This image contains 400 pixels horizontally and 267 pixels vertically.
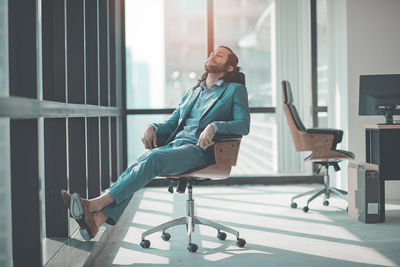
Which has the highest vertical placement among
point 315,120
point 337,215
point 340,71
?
point 340,71

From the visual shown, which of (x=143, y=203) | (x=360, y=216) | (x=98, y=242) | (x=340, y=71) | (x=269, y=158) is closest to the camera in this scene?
(x=98, y=242)

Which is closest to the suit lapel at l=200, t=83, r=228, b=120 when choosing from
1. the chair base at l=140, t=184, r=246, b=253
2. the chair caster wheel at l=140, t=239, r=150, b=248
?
the chair base at l=140, t=184, r=246, b=253

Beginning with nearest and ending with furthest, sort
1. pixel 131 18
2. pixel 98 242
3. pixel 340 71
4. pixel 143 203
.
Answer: pixel 98 242
pixel 143 203
pixel 340 71
pixel 131 18

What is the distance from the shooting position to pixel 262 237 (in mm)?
3686

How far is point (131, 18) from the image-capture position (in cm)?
668

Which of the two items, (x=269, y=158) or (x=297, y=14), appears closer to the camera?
(x=297, y=14)

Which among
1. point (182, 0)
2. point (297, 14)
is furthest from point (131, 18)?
point (297, 14)

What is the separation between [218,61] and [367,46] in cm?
233

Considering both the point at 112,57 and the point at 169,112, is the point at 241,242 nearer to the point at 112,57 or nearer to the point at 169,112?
the point at 112,57

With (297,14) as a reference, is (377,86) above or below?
below

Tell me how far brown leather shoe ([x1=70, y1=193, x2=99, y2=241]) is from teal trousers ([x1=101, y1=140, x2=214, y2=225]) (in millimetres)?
118

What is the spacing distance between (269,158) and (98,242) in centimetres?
439

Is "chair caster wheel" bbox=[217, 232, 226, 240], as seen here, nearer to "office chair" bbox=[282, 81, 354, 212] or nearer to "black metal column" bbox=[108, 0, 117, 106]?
"office chair" bbox=[282, 81, 354, 212]

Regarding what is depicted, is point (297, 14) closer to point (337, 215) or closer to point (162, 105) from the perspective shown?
point (162, 105)
